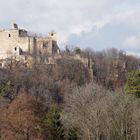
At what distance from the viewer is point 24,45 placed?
9412 centimetres

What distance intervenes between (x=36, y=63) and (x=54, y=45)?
629 cm

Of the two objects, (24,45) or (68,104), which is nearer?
(68,104)

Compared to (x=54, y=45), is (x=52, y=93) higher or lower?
lower

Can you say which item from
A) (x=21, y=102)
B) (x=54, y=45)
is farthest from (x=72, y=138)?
(x=54, y=45)

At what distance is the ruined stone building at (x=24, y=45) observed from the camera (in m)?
92.9

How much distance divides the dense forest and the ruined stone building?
245 centimetres

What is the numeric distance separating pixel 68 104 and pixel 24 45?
36647mm

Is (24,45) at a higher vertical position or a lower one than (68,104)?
higher

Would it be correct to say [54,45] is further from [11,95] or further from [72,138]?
[72,138]

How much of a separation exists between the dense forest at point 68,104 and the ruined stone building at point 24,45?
2.45 metres

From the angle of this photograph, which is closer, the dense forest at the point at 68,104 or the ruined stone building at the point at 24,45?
the dense forest at the point at 68,104

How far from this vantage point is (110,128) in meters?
50.2

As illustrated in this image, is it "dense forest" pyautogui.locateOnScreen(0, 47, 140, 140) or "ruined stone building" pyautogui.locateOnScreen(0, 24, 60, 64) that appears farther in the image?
"ruined stone building" pyautogui.locateOnScreen(0, 24, 60, 64)

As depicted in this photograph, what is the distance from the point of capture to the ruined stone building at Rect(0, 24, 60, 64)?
92.9 metres
